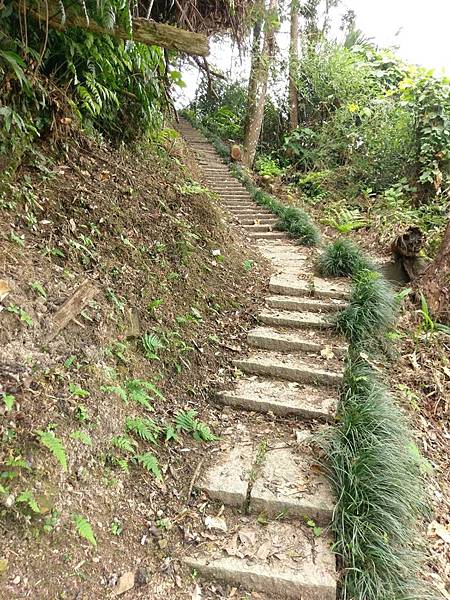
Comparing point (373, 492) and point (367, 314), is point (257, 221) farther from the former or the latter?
point (373, 492)

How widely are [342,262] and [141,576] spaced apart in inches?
153

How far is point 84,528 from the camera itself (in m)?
1.78

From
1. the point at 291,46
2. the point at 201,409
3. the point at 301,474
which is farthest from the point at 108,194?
the point at 291,46

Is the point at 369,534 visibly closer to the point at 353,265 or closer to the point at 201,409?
the point at 201,409

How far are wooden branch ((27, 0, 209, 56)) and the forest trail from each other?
2.33 m

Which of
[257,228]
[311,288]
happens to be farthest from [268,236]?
[311,288]

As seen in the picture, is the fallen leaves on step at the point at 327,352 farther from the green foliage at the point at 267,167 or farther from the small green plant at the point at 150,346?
the green foliage at the point at 267,167

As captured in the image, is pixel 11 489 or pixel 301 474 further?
pixel 301 474

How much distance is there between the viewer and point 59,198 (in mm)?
3010

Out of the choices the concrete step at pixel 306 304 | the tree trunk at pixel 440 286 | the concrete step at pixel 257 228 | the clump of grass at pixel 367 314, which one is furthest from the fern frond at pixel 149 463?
the concrete step at pixel 257 228

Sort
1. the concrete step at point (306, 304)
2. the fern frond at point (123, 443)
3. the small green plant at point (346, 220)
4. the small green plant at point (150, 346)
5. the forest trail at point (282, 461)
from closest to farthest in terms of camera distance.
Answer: the forest trail at point (282, 461) → the fern frond at point (123, 443) → the small green plant at point (150, 346) → the concrete step at point (306, 304) → the small green plant at point (346, 220)

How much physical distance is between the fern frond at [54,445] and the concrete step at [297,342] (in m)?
2.13

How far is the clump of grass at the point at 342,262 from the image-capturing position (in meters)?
4.77

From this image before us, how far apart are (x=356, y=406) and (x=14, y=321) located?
2254 millimetres
